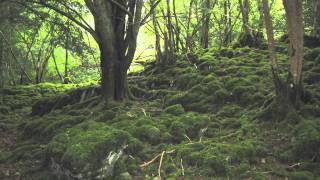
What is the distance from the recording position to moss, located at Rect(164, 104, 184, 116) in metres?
9.48

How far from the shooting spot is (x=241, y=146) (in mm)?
7293

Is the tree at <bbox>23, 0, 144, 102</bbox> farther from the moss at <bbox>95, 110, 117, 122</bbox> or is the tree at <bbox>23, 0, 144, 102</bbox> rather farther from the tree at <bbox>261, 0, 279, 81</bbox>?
the tree at <bbox>261, 0, 279, 81</bbox>

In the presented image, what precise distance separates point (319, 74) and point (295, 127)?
8.87 ft

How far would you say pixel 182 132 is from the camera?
27.4 feet

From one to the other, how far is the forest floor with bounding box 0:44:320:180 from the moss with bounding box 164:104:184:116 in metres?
0.03

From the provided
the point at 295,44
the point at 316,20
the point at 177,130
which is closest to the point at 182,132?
the point at 177,130

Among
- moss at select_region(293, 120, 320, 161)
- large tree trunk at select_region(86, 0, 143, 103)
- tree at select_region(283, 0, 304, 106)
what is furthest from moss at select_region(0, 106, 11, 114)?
moss at select_region(293, 120, 320, 161)

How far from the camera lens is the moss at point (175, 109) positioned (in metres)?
9.48

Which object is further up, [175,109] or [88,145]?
[175,109]

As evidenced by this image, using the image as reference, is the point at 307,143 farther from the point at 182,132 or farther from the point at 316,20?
the point at 316,20

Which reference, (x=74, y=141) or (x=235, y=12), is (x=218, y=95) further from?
(x=235, y=12)

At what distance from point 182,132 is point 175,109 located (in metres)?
1.35

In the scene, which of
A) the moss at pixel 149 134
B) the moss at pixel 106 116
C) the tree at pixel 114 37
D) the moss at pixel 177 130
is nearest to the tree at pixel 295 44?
the moss at pixel 177 130

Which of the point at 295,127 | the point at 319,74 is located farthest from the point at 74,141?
the point at 319,74
